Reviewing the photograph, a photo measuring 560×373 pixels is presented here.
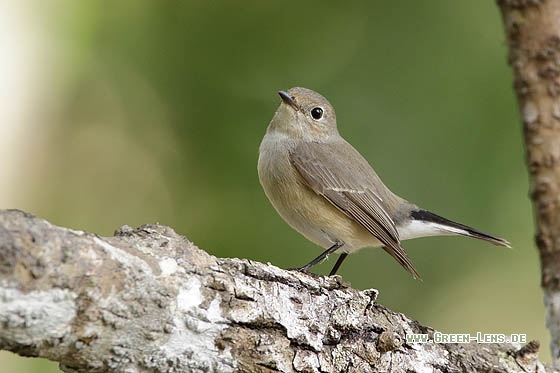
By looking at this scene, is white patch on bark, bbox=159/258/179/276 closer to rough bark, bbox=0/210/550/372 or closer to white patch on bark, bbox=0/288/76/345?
rough bark, bbox=0/210/550/372

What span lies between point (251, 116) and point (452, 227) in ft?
7.07

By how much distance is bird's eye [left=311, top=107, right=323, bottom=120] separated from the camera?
5.73 metres

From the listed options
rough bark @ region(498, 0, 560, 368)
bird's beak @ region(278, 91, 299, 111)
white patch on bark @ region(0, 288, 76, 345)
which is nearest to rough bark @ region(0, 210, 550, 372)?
white patch on bark @ region(0, 288, 76, 345)

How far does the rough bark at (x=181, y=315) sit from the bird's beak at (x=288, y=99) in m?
2.46

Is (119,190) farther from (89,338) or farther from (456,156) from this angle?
(89,338)

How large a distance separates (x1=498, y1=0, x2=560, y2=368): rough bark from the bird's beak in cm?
233

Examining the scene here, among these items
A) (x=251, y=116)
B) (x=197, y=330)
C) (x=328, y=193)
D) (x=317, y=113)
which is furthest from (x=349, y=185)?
(x=197, y=330)

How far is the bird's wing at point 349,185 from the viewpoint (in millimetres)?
5031

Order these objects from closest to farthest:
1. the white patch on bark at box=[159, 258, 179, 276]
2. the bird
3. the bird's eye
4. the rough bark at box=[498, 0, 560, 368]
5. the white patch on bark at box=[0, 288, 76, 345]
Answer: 1. the white patch on bark at box=[0, 288, 76, 345]
2. the white patch on bark at box=[159, 258, 179, 276]
3. the rough bark at box=[498, 0, 560, 368]
4. the bird
5. the bird's eye

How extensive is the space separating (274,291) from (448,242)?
3.64 m

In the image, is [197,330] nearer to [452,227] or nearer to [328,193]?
[328,193]

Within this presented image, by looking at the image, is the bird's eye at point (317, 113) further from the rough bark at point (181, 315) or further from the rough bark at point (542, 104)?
the rough bark at point (181, 315)

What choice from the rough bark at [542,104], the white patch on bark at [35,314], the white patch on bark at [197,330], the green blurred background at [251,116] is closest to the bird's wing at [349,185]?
the green blurred background at [251,116]

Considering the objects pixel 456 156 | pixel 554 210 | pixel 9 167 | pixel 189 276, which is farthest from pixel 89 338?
pixel 456 156
